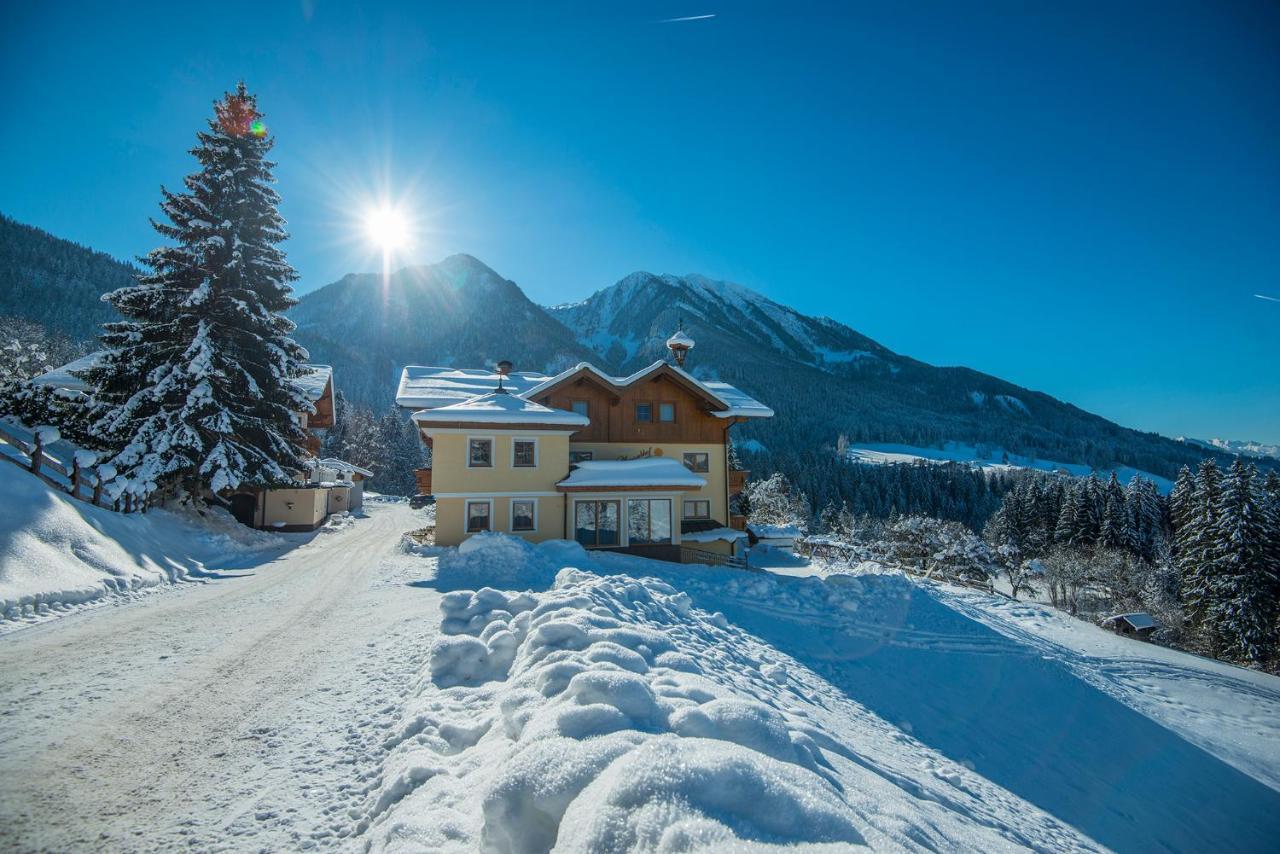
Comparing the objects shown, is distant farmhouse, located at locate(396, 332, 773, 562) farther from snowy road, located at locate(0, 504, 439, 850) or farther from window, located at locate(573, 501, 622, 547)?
snowy road, located at locate(0, 504, 439, 850)

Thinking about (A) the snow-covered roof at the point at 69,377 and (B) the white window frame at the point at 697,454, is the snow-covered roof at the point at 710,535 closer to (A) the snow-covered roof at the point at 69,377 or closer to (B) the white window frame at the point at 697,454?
(B) the white window frame at the point at 697,454

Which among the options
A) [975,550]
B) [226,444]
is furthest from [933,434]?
[226,444]

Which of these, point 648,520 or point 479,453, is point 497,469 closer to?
point 479,453

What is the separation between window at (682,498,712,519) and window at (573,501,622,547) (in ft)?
18.4

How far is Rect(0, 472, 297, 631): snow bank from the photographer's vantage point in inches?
365

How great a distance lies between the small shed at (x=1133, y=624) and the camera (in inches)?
1412

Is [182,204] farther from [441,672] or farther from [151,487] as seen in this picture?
[441,672]

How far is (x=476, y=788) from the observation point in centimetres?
393

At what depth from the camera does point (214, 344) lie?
19000mm

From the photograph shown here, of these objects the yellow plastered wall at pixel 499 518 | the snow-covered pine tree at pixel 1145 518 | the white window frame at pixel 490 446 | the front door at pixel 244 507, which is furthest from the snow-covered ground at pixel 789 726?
the snow-covered pine tree at pixel 1145 518

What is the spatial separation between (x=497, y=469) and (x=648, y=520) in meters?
6.18

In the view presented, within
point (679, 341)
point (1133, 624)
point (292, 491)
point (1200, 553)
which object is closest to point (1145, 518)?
point (1200, 553)

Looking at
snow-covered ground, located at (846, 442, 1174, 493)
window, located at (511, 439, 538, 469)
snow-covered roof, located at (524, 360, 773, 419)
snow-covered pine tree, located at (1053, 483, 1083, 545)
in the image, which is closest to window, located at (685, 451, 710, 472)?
snow-covered roof, located at (524, 360, 773, 419)

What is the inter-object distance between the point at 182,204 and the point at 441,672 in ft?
74.6
